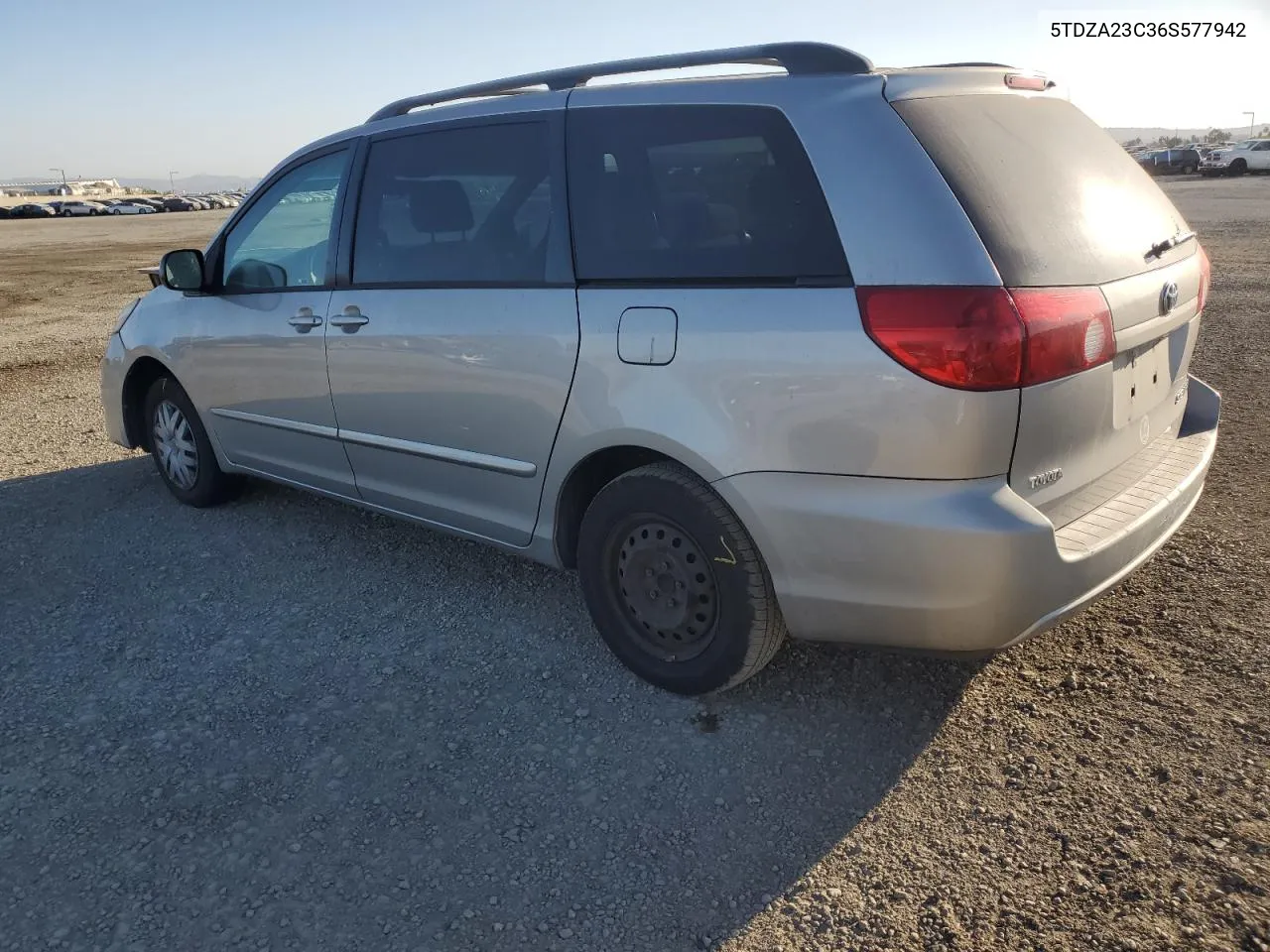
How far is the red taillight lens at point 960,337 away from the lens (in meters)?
2.42

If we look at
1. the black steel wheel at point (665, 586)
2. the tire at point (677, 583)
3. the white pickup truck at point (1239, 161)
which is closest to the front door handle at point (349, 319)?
the tire at point (677, 583)

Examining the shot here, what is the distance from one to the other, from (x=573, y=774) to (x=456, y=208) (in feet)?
6.78

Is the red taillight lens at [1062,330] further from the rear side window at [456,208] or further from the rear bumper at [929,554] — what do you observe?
the rear side window at [456,208]

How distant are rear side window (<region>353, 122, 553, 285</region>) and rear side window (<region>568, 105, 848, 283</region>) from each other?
200 mm

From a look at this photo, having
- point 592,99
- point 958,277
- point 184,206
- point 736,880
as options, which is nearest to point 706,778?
point 736,880

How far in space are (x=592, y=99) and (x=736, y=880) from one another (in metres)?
2.40

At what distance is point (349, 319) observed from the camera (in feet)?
12.8

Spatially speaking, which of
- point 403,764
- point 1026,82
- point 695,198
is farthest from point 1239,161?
point 403,764

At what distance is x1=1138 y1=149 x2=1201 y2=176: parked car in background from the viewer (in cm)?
4806

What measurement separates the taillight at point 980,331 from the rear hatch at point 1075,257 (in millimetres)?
47

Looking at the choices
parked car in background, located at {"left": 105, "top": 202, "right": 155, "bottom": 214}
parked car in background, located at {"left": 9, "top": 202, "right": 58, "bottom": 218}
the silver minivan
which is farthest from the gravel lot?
parked car in background, located at {"left": 105, "top": 202, "right": 155, "bottom": 214}

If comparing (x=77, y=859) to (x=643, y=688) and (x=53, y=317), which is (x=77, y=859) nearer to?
(x=643, y=688)

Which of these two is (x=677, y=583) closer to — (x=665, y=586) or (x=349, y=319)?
(x=665, y=586)

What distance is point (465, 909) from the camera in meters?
2.38
